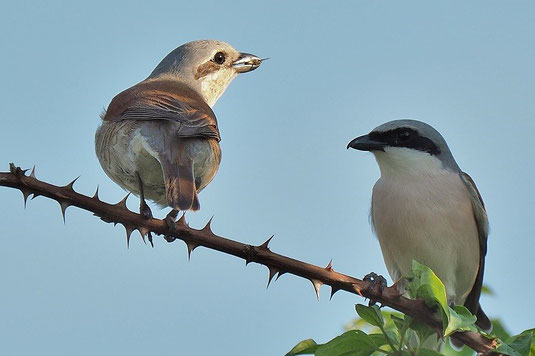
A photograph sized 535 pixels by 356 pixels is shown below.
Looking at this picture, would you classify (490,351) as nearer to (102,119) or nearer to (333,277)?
(333,277)

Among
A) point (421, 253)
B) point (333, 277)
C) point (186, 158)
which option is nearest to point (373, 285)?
point (333, 277)

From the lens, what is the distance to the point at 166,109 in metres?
4.70

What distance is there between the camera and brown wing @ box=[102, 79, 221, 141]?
14.9 ft

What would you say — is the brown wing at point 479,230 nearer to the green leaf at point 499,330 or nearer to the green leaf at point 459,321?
the green leaf at point 499,330

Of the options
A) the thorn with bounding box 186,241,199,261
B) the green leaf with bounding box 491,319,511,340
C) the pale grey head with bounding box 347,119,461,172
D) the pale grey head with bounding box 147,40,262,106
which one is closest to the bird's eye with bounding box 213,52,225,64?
the pale grey head with bounding box 147,40,262,106

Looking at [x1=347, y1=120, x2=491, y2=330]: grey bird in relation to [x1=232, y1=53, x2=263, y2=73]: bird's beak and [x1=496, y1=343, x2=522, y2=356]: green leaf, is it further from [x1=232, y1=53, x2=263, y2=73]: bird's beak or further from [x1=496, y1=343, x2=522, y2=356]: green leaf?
[x1=496, y1=343, x2=522, y2=356]: green leaf

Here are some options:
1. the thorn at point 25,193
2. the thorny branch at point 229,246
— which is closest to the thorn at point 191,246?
the thorny branch at point 229,246

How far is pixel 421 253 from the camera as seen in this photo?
496 centimetres

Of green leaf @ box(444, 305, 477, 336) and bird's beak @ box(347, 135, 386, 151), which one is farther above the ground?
bird's beak @ box(347, 135, 386, 151)

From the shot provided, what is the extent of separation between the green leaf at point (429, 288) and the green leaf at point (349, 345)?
23 centimetres

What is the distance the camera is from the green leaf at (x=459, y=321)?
7.34 ft

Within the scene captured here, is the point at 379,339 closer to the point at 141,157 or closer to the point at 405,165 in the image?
the point at 141,157

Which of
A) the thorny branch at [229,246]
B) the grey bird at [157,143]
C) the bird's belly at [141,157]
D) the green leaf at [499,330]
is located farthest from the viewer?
the bird's belly at [141,157]

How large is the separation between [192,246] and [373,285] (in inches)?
23.4
